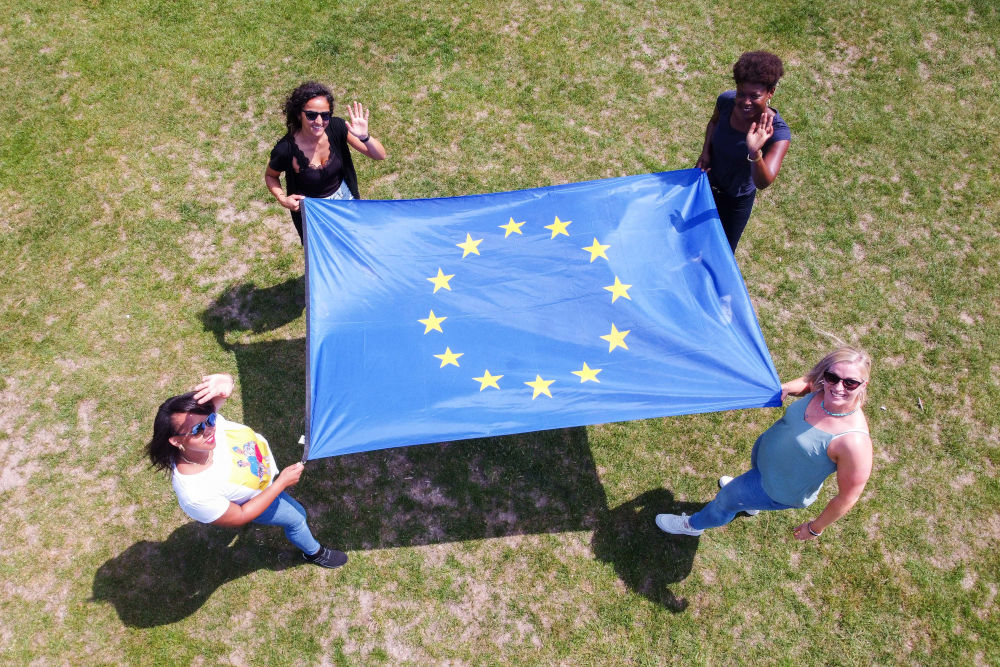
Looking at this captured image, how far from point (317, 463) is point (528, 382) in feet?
7.98

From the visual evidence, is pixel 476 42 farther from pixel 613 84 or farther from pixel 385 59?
pixel 613 84

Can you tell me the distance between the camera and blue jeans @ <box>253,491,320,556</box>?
14.7ft

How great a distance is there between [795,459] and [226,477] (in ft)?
11.9

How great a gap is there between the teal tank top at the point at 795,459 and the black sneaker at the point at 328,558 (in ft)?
11.2

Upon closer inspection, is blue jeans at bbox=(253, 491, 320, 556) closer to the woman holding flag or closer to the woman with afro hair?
the woman holding flag

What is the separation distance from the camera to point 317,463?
5.81 metres

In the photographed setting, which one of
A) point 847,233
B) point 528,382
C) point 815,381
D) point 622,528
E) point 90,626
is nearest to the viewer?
point 815,381

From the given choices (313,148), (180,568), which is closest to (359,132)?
(313,148)

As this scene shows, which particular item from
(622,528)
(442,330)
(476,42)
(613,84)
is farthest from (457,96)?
(622,528)

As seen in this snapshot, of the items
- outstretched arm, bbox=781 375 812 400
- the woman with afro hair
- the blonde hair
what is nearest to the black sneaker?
outstretched arm, bbox=781 375 812 400

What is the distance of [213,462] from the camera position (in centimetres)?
391

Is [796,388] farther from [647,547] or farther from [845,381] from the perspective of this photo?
[647,547]

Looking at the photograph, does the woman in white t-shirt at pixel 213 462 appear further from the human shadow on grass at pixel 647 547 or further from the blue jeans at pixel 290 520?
the human shadow on grass at pixel 647 547

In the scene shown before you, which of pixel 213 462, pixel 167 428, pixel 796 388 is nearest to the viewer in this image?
pixel 167 428
